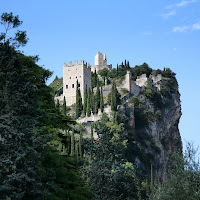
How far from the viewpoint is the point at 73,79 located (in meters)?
79.1

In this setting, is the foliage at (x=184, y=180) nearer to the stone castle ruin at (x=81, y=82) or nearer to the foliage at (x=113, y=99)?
the foliage at (x=113, y=99)

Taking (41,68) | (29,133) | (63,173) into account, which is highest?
(41,68)

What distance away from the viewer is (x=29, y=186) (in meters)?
15.6

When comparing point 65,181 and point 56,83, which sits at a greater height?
point 56,83

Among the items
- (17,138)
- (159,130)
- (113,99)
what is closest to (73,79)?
(113,99)

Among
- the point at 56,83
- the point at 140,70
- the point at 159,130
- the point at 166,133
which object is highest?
the point at 140,70

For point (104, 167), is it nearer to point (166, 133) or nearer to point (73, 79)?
point (73, 79)

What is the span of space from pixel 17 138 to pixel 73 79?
63.5 metres

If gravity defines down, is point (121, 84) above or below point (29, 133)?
above

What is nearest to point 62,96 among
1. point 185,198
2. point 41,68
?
point 41,68

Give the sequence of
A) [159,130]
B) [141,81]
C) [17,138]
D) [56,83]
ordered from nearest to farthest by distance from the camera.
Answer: [17,138] → [159,130] → [141,81] → [56,83]

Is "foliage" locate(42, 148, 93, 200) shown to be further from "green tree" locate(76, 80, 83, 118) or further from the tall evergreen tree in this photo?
"green tree" locate(76, 80, 83, 118)

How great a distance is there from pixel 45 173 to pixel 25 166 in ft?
6.47

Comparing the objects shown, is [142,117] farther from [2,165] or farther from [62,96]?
[2,165]
